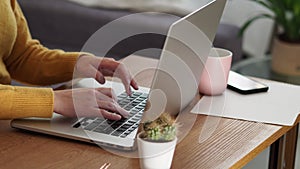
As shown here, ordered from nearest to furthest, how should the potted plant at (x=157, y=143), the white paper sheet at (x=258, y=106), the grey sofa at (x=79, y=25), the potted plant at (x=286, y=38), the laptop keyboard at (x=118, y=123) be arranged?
the potted plant at (x=157, y=143), the laptop keyboard at (x=118, y=123), the white paper sheet at (x=258, y=106), the grey sofa at (x=79, y=25), the potted plant at (x=286, y=38)

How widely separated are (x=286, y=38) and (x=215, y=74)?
159 cm

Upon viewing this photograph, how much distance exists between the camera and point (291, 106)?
1.52 metres

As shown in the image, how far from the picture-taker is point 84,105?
135 cm

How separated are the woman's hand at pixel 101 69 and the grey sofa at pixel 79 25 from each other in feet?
3.72

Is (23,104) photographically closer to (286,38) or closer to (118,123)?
(118,123)

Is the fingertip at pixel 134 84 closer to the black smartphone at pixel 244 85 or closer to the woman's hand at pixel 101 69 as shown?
the woman's hand at pixel 101 69

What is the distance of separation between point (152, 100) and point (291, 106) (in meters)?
0.43

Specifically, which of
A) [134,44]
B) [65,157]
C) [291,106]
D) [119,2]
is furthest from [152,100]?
[119,2]

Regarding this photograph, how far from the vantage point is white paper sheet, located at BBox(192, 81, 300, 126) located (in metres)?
1.45

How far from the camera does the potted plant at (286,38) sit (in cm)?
299

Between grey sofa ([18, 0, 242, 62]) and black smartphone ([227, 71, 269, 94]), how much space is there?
1061 mm

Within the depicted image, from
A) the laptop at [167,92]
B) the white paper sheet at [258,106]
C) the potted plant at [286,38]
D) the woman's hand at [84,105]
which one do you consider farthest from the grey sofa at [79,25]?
the woman's hand at [84,105]

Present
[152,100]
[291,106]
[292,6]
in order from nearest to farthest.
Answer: [152,100], [291,106], [292,6]

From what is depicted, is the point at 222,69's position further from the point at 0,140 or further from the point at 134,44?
the point at 134,44
